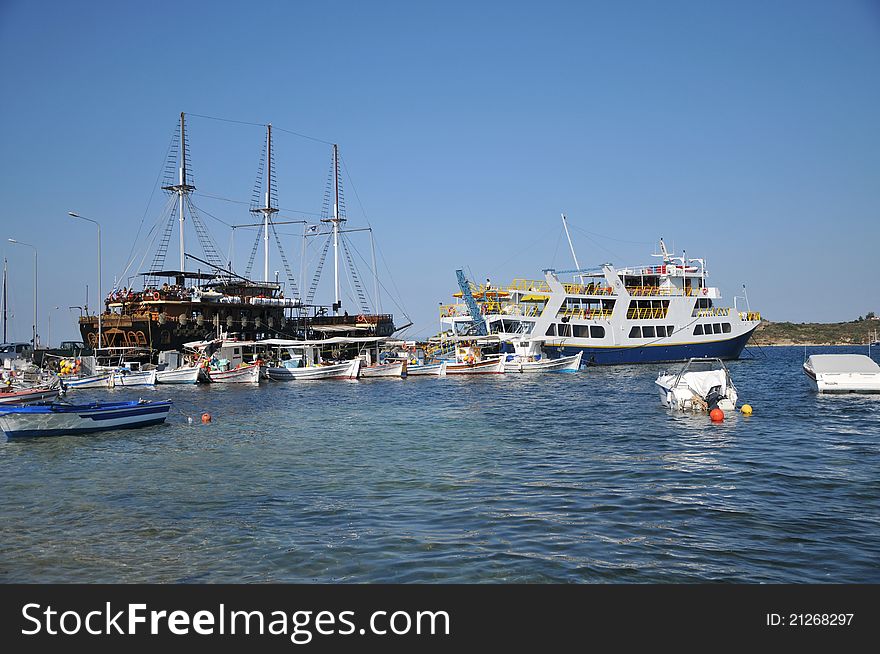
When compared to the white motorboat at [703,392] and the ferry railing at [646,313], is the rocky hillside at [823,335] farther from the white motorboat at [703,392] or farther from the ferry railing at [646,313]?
the white motorboat at [703,392]

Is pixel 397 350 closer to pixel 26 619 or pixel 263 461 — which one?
pixel 263 461

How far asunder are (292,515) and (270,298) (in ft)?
243

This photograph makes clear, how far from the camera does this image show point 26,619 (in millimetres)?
7473

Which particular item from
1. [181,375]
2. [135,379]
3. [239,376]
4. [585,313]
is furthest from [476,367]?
[135,379]

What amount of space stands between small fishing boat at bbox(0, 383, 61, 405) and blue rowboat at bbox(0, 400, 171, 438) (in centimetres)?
646

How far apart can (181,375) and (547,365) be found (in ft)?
110

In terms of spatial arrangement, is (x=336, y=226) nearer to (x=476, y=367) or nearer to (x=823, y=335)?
(x=476, y=367)

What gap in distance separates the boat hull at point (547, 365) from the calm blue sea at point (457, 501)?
33466mm

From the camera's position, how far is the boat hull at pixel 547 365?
213ft

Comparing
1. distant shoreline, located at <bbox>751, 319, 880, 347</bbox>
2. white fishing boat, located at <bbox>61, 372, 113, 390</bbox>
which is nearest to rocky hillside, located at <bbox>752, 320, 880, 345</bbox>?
distant shoreline, located at <bbox>751, 319, 880, 347</bbox>

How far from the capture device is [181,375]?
59875 millimetres

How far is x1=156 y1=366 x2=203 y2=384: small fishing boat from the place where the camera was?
59.8 m

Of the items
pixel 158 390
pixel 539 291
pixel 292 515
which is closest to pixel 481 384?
pixel 539 291

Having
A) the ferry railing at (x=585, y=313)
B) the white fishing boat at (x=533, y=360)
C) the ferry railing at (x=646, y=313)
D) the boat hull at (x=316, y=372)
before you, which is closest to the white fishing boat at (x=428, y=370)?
the boat hull at (x=316, y=372)
